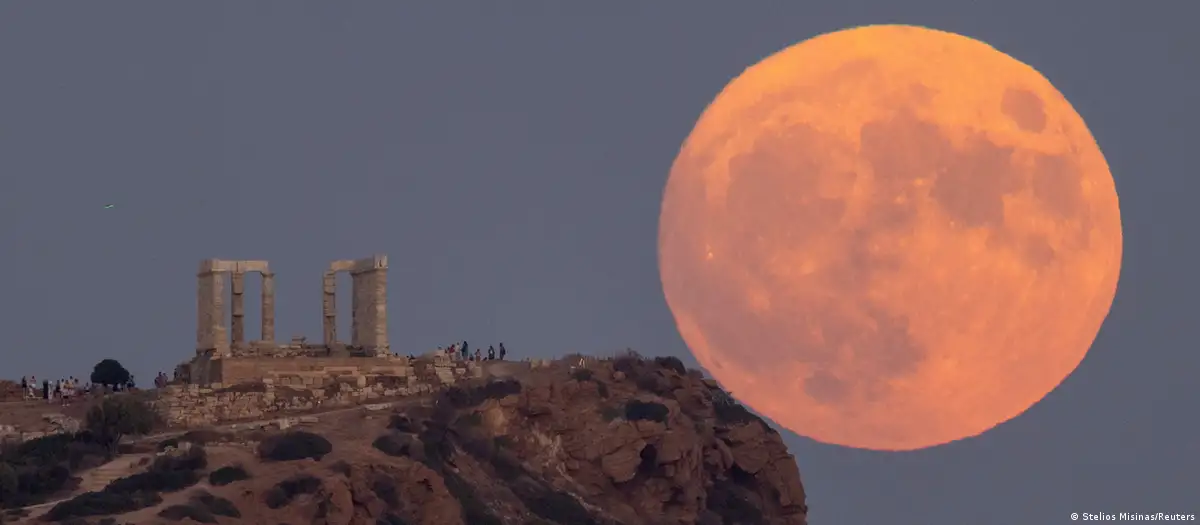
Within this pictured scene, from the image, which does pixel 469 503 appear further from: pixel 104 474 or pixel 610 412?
pixel 104 474

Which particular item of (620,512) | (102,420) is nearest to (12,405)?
(102,420)

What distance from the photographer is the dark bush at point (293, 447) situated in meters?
102

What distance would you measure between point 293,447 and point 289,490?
3867 millimetres

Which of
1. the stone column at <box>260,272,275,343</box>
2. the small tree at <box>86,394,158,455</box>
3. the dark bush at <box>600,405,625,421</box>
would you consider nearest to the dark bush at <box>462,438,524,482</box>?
the dark bush at <box>600,405,625,421</box>

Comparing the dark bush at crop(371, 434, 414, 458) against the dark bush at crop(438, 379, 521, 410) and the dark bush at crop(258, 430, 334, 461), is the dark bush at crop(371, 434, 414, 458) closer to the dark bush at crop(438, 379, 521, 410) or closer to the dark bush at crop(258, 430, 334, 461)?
the dark bush at crop(258, 430, 334, 461)

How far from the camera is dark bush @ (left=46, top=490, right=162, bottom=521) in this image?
95000mm

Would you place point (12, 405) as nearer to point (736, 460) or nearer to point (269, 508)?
point (269, 508)

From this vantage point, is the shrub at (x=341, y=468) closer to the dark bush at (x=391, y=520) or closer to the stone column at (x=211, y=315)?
the dark bush at (x=391, y=520)

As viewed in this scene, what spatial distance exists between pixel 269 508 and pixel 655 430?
19050 millimetres

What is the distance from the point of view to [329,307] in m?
119

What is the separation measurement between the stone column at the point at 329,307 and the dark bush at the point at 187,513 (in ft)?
75.6

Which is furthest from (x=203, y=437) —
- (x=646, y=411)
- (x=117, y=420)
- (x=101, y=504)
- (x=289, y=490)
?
(x=646, y=411)

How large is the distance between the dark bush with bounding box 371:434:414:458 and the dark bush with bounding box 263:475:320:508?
5420mm

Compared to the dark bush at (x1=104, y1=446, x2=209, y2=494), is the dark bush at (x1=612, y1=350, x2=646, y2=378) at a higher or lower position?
higher
